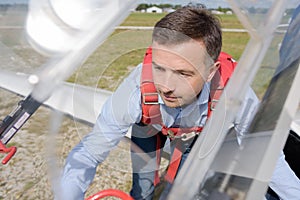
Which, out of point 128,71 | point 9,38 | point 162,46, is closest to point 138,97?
point 128,71

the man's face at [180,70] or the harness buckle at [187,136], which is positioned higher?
the man's face at [180,70]

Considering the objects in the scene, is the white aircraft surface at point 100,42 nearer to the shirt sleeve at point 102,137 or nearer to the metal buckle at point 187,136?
the shirt sleeve at point 102,137

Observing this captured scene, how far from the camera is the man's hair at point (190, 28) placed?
74 centimetres

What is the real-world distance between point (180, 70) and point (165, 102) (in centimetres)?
17

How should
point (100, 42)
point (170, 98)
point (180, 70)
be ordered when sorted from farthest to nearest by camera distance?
point (170, 98), point (180, 70), point (100, 42)

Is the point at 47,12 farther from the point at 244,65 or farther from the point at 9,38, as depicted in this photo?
the point at 244,65

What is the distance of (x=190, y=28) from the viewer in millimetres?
779

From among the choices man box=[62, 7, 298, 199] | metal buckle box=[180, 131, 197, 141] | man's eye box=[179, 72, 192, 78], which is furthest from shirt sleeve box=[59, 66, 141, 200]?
man's eye box=[179, 72, 192, 78]

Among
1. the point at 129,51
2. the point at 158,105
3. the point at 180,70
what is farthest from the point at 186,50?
the point at 158,105

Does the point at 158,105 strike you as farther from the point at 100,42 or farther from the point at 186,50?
the point at 100,42

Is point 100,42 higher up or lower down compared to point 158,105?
lower down

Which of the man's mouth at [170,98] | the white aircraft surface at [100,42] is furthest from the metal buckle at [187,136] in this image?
the white aircraft surface at [100,42]

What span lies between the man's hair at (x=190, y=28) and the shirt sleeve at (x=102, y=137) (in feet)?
0.58

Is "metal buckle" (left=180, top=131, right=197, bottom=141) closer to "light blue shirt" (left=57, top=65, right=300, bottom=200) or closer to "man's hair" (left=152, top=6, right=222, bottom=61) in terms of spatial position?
"light blue shirt" (left=57, top=65, right=300, bottom=200)
